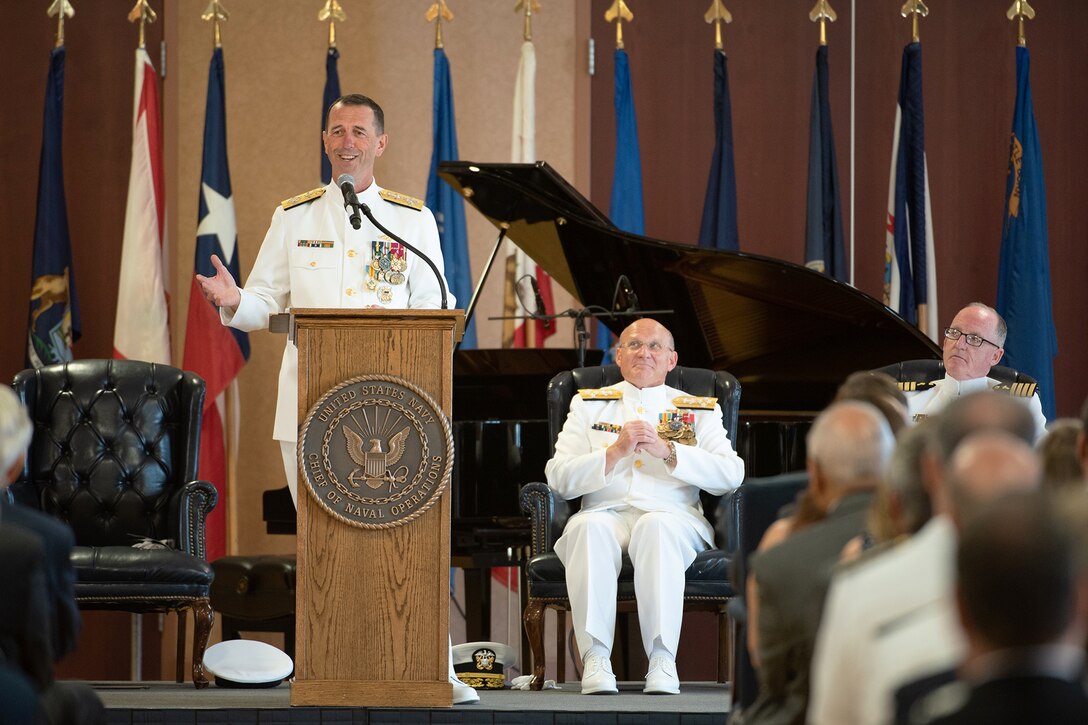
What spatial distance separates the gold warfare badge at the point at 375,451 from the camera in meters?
3.57

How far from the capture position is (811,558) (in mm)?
2021

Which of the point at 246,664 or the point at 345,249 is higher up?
the point at 345,249

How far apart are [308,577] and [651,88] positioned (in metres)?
4.70

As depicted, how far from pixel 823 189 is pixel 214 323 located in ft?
9.86

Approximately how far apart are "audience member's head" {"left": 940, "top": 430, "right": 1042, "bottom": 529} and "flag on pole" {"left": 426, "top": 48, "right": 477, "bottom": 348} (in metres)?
5.47

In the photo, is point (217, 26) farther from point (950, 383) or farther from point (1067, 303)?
point (1067, 303)

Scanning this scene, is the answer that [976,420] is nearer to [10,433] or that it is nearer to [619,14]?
[10,433]

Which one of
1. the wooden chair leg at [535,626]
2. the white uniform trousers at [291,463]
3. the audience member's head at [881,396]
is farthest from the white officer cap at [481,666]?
the audience member's head at [881,396]

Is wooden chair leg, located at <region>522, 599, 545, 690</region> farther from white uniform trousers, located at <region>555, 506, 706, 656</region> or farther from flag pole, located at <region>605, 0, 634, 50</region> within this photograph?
flag pole, located at <region>605, 0, 634, 50</region>

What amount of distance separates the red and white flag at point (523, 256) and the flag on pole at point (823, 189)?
4.35 feet

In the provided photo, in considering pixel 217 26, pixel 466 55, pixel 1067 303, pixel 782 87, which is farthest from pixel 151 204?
pixel 1067 303

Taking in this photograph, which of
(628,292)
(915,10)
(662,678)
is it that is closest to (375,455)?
(662,678)

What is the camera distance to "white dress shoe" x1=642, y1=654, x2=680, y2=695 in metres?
4.17

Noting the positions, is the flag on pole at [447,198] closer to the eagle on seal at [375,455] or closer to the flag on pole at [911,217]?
the flag on pole at [911,217]
